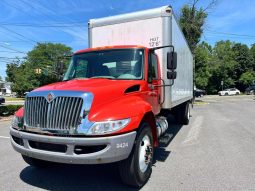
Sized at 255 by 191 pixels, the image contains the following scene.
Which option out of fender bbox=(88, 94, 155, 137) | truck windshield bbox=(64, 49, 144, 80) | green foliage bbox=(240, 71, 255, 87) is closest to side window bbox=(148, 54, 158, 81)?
truck windshield bbox=(64, 49, 144, 80)

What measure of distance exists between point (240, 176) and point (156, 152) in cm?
232

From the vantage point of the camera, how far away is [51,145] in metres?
4.42

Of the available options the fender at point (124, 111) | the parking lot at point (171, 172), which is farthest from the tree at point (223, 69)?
the fender at point (124, 111)

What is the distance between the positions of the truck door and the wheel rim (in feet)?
3.69

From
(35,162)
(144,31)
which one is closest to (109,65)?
(144,31)

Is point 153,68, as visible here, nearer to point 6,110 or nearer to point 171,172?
point 171,172

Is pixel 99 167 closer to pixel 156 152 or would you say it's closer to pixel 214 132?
pixel 156 152

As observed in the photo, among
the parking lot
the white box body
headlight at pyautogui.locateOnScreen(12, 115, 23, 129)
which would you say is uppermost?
the white box body

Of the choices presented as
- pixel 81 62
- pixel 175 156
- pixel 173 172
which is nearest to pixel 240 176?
pixel 173 172

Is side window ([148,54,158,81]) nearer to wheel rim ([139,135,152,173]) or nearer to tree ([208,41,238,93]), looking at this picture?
wheel rim ([139,135,152,173])

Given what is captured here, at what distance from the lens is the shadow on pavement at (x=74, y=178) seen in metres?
4.91

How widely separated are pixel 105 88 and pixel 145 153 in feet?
4.43

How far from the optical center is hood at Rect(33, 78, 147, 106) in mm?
4562

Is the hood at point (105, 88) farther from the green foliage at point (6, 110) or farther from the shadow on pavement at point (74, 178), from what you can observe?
the green foliage at point (6, 110)
